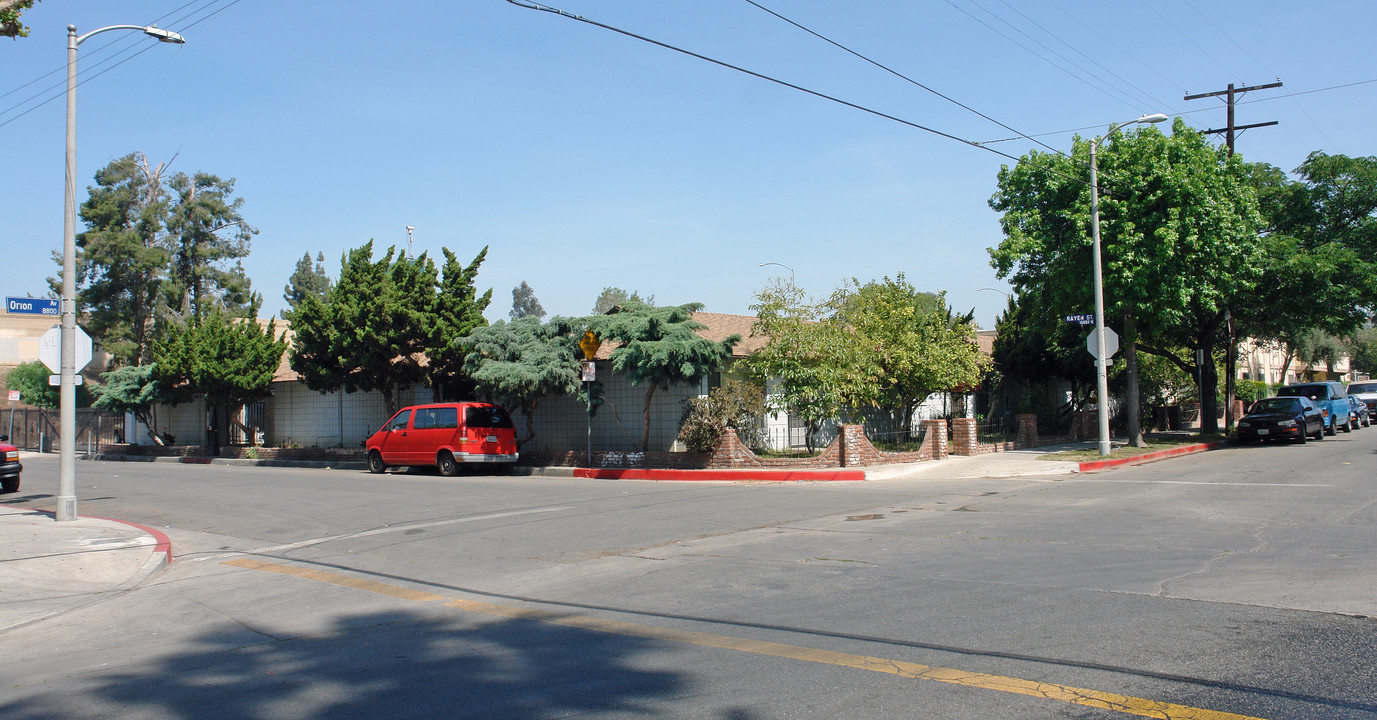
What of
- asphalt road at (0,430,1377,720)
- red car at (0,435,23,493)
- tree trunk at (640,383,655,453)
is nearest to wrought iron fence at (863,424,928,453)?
tree trunk at (640,383,655,453)

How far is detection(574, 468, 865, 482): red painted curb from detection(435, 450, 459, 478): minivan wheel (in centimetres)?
330

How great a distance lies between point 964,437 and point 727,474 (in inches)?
293

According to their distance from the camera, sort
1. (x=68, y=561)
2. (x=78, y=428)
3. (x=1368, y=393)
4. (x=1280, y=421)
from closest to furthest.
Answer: (x=68, y=561) < (x=1280, y=421) < (x=78, y=428) < (x=1368, y=393)

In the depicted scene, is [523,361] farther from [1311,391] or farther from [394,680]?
[1311,391]

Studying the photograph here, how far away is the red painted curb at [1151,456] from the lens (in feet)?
71.2

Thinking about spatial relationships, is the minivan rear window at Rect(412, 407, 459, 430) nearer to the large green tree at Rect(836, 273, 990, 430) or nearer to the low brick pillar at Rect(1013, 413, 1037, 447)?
the large green tree at Rect(836, 273, 990, 430)

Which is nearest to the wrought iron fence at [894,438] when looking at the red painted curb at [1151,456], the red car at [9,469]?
the red painted curb at [1151,456]

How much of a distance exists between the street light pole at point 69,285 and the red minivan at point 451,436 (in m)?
9.45

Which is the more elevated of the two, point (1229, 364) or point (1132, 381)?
point (1229, 364)

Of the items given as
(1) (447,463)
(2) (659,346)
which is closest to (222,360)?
(1) (447,463)

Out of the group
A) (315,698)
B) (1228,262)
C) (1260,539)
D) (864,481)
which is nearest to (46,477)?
(864,481)

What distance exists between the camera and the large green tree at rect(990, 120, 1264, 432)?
24.2m

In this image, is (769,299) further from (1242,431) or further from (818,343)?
(1242,431)

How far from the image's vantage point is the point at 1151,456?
2439 centimetres
